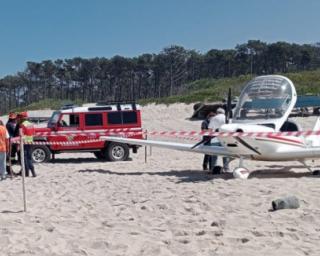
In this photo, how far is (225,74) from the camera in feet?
382

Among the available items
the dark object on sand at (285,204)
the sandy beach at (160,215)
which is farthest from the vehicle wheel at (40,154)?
the dark object on sand at (285,204)

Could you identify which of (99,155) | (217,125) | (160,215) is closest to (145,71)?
(99,155)

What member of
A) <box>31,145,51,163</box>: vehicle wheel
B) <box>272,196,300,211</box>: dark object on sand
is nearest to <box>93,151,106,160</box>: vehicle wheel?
<box>31,145,51,163</box>: vehicle wheel

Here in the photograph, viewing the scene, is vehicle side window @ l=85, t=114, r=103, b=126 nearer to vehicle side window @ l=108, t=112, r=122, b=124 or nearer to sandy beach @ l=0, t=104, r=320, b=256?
vehicle side window @ l=108, t=112, r=122, b=124

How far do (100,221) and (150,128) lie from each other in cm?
3181

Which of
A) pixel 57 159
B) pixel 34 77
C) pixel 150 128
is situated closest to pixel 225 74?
pixel 34 77

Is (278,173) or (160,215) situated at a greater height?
(160,215)

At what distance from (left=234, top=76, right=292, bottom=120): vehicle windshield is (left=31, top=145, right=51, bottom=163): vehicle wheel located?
24.2 ft

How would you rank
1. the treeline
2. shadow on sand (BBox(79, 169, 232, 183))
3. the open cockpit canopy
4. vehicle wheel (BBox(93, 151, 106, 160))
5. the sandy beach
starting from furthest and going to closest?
the treeline → vehicle wheel (BBox(93, 151, 106, 160)) → the open cockpit canopy → shadow on sand (BBox(79, 169, 232, 183)) → the sandy beach

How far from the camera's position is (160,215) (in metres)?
8.67

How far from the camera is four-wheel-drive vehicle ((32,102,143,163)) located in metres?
19.1

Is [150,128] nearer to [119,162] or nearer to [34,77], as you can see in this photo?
[119,162]

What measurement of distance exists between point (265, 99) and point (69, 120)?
7.83 m

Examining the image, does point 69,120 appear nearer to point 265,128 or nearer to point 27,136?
point 27,136
